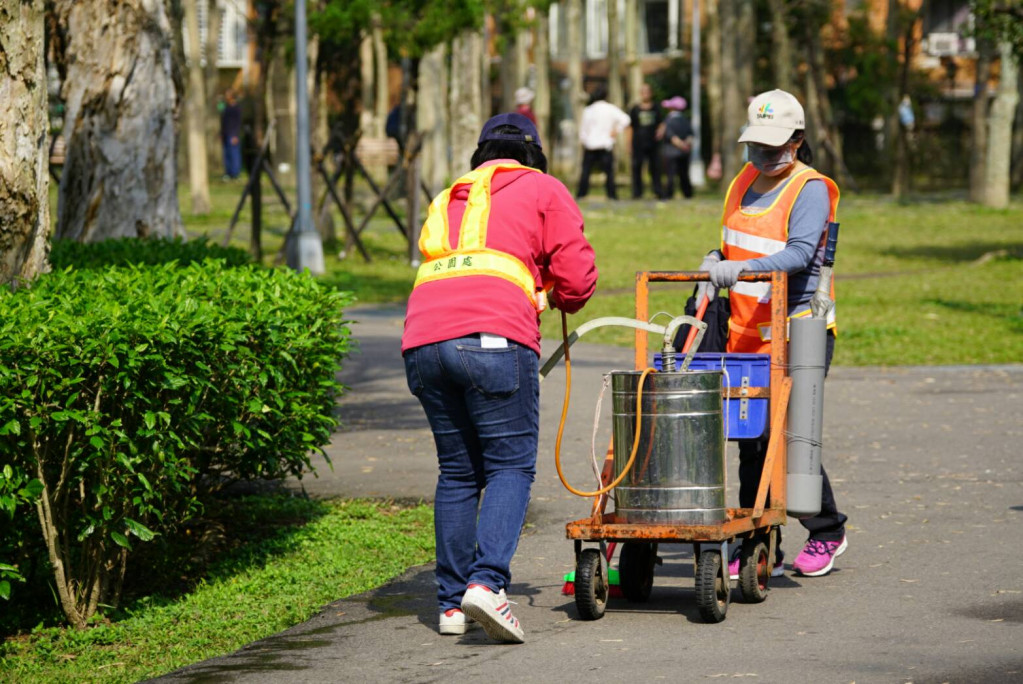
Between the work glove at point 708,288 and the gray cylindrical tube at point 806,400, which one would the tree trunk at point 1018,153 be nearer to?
the work glove at point 708,288

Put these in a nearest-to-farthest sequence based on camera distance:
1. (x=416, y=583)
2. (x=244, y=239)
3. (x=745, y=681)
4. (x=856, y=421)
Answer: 1. (x=745, y=681)
2. (x=416, y=583)
3. (x=856, y=421)
4. (x=244, y=239)

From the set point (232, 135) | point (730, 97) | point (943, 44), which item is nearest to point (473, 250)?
point (730, 97)

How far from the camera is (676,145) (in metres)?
34.2

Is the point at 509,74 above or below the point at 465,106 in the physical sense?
above

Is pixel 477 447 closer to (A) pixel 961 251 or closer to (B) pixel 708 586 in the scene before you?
(B) pixel 708 586

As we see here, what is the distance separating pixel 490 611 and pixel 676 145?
29281mm

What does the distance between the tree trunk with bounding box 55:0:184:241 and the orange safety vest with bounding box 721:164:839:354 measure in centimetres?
643

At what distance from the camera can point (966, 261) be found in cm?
2308

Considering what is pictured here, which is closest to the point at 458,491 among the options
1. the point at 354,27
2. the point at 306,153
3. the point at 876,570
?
the point at 876,570

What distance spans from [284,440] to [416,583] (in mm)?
858

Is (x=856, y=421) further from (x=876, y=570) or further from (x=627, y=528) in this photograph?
(x=627, y=528)

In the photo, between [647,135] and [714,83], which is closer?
[647,135]

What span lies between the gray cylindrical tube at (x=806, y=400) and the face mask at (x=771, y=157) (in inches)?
25.6

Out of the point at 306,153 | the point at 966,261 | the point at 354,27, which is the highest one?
the point at 354,27
